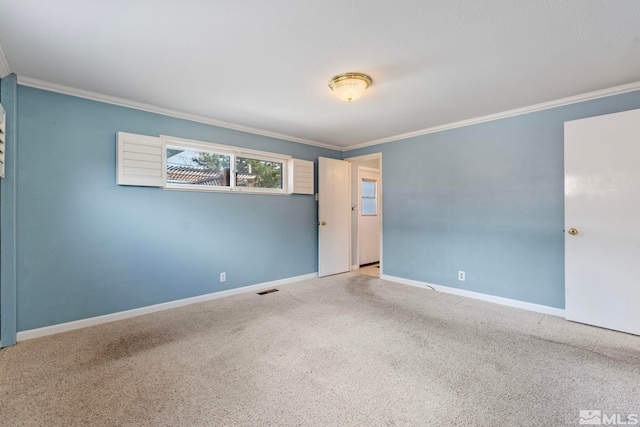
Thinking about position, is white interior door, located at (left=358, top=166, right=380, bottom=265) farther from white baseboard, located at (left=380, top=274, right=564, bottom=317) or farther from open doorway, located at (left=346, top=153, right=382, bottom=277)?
white baseboard, located at (left=380, top=274, right=564, bottom=317)

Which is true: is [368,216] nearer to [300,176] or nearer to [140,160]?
[300,176]

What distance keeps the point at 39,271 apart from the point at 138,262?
0.77 meters

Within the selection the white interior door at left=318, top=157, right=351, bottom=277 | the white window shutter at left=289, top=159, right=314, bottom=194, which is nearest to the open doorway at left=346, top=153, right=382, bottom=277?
the white interior door at left=318, top=157, right=351, bottom=277

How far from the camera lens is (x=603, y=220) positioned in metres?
2.72

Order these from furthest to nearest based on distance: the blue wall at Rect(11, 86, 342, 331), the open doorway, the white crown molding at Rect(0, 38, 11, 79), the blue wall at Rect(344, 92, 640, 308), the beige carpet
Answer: the open doorway < the blue wall at Rect(344, 92, 640, 308) < the blue wall at Rect(11, 86, 342, 331) < the white crown molding at Rect(0, 38, 11, 79) < the beige carpet

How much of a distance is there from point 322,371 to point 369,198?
4749mm

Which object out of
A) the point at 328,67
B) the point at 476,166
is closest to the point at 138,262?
the point at 328,67

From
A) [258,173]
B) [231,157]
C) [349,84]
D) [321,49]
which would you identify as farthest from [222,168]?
[321,49]

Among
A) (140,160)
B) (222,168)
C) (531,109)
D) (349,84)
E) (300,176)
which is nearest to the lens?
(349,84)

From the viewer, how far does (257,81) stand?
8.51 ft

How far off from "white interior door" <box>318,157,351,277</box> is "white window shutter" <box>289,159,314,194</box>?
0.19 m

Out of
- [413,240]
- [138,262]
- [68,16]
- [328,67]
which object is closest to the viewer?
[68,16]

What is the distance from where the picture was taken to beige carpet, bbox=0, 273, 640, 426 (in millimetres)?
1614

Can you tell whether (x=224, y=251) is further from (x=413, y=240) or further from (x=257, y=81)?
(x=413, y=240)
